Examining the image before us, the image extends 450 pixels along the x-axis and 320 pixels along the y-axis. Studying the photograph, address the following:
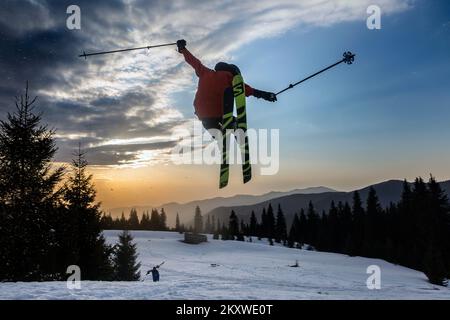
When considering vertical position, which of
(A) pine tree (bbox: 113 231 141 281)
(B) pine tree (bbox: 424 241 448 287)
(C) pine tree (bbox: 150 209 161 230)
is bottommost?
(C) pine tree (bbox: 150 209 161 230)

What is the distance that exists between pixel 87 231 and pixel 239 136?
17.3 metres

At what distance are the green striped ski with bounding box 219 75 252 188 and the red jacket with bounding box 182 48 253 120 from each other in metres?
0.15

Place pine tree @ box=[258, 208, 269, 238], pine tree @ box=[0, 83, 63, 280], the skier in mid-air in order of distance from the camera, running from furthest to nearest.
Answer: pine tree @ box=[258, 208, 269, 238] < pine tree @ box=[0, 83, 63, 280] < the skier in mid-air

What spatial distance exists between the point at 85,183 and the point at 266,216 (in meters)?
82.4

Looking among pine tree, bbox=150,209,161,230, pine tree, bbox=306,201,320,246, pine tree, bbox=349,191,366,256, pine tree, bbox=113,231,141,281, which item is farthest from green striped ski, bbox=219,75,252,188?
pine tree, bbox=150,209,161,230

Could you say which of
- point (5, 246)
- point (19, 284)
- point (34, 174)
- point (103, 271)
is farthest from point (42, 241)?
point (19, 284)

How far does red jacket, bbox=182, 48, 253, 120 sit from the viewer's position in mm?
6449

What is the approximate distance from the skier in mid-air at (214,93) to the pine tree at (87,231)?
15.3 meters

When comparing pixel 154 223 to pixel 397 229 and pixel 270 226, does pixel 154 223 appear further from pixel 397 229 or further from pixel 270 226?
→ pixel 397 229

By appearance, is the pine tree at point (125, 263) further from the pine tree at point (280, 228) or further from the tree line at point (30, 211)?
the pine tree at point (280, 228)

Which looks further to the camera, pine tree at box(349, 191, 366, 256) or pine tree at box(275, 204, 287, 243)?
pine tree at box(275, 204, 287, 243)

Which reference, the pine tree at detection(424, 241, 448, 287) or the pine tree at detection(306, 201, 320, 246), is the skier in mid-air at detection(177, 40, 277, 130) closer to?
the pine tree at detection(424, 241, 448, 287)

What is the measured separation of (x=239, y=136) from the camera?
6.93 m
